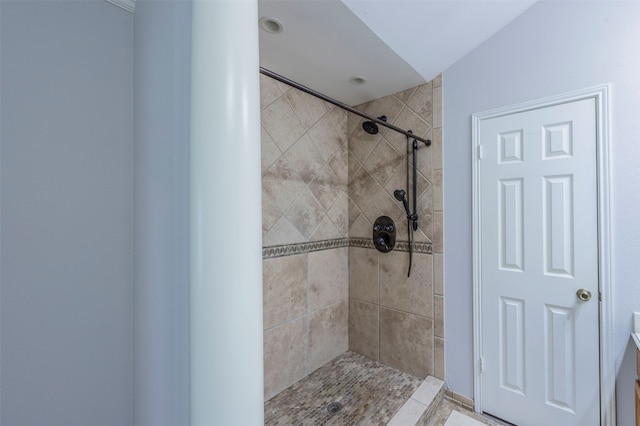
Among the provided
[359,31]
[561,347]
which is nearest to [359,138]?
[359,31]

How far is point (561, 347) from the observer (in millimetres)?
1428

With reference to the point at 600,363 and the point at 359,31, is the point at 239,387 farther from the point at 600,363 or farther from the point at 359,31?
the point at 600,363

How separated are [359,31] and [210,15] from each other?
4.24 feet

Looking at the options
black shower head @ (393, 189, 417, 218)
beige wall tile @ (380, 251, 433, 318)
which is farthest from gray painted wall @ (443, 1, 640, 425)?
black shower head @ (393, 189, 417, 218)

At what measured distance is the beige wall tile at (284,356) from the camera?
171cm

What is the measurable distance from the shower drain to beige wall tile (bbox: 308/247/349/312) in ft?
1.97

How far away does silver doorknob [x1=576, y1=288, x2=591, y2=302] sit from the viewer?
136cm

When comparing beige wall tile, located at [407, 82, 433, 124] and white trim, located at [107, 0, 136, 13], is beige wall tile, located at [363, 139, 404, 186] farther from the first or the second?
white trim, located at [107, 0, 136, 13]

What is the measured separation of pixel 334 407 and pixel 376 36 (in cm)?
219

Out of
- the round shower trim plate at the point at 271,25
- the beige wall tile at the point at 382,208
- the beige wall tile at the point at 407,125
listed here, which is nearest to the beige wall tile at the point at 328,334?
the beige wall tile at the point at 382,208

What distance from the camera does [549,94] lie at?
1468mm

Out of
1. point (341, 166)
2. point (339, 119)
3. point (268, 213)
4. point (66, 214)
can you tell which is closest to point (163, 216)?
point (66, 214)

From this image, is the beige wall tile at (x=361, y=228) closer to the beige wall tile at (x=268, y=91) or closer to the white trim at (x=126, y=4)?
the beige wall tile at (x=268, y=91)

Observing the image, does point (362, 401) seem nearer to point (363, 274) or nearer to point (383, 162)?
point (363, 274)
